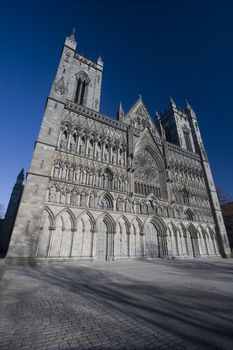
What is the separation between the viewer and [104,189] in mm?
17875

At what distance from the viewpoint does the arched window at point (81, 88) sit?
25.0 metres

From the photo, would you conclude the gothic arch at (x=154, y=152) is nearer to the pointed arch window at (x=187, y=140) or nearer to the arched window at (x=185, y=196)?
the arched window at (x=185, y=196)

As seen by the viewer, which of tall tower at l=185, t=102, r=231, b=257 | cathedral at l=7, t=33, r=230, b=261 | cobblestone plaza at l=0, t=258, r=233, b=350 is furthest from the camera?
tall tower at l=185, t=102, r=231, b=257

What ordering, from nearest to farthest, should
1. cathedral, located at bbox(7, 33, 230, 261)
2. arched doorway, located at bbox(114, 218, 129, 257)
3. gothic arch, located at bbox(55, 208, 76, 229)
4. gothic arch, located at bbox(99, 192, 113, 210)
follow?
cathedral, located at bbox(7, 33, 230, 261) < gothic arch, located at bbox(55, 208, 76, 229) < arched doorway, located at bbox(114, 218, 129, 257) < gothic arch, located at bbox(99, 192, 113, 210)

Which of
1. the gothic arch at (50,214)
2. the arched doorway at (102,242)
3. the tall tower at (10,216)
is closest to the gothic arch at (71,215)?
the gothic arch at (50,214)

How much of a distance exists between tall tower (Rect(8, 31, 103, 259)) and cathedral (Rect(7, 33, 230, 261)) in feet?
0.25

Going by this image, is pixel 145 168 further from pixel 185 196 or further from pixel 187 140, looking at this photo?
pixel 187 140

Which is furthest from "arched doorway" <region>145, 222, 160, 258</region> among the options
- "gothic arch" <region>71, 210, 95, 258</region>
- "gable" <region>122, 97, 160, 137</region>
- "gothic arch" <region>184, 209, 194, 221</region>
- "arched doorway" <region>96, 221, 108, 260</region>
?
"gable" <region>122, 97, 160, 137</region>

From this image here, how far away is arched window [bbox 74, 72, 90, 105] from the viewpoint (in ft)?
82.0

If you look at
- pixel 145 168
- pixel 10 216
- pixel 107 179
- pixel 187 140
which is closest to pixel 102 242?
pixel 107 179

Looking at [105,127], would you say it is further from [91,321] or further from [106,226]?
[91,321]

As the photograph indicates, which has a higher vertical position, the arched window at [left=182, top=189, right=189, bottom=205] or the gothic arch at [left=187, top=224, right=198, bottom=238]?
the arched window at [left=182, top=189, right=189, bottom=205]

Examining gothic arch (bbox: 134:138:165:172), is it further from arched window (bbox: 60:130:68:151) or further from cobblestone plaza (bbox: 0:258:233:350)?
cobblestone plaza (bbox: 0:258:233:350)

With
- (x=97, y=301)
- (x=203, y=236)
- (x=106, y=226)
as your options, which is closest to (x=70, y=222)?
(x=106, y=226)
